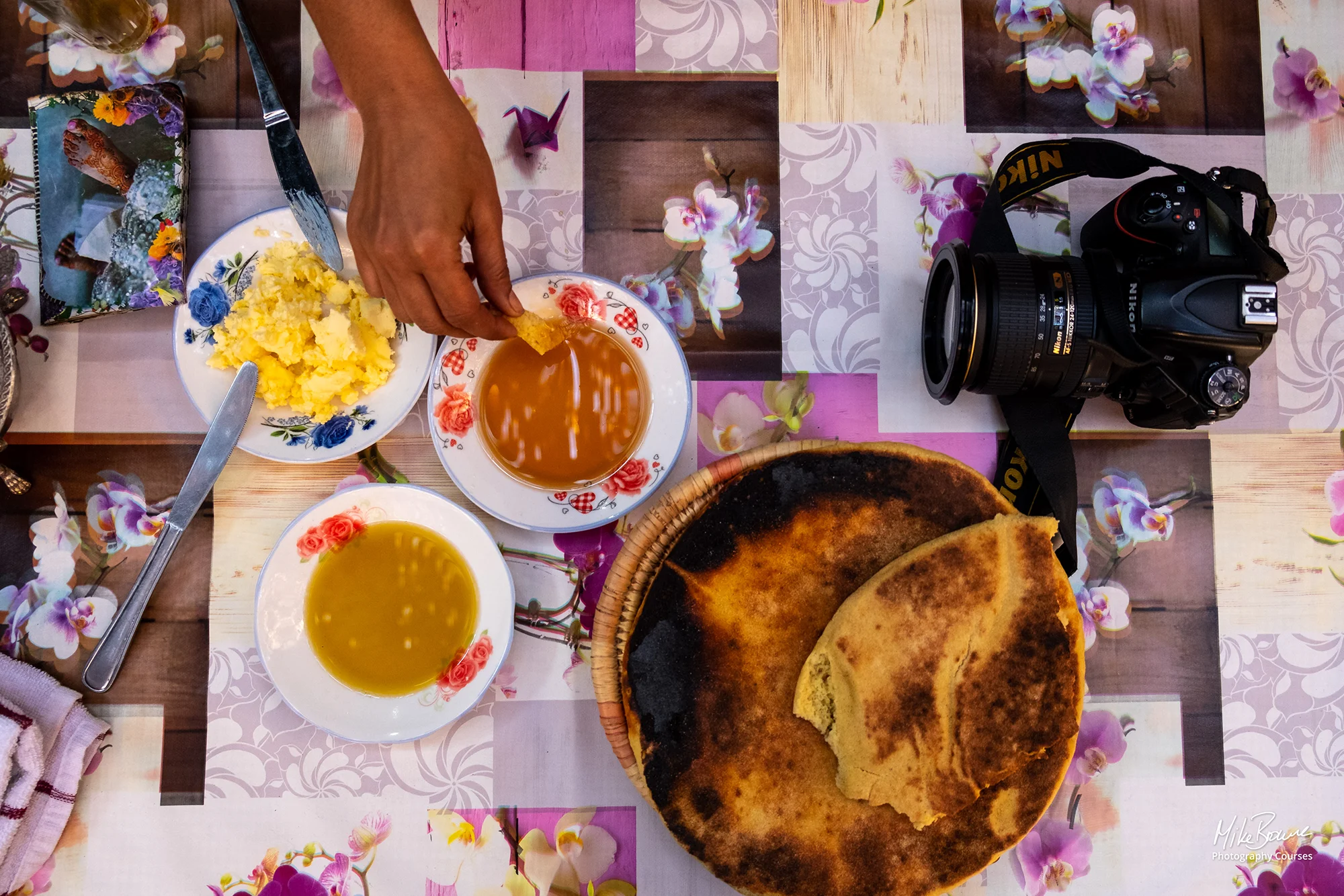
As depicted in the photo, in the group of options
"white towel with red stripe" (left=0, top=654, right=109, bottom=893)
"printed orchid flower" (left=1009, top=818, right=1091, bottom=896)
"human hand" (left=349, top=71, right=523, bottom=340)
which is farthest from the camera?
"printed orchid flower" (left=1009, top=818, right=1091, bottom=896)

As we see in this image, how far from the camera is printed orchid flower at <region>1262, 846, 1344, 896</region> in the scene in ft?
4.12

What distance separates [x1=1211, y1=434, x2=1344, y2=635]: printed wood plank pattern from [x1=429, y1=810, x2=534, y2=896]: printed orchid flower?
1163mm

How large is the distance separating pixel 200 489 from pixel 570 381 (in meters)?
0.55

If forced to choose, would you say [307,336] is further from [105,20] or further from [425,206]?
[105,20]

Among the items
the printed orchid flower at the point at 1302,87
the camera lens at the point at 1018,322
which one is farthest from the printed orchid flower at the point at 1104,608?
the printed orchid flower at the point at 1302,87

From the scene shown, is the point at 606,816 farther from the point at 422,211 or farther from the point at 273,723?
the point at 422,211

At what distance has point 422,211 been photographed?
2.84 feet

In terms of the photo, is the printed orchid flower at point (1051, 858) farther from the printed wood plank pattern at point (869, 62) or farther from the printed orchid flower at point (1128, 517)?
the printed wood plank pattern at point (869, 62)

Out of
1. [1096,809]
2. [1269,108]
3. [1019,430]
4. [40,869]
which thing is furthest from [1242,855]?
[40,869]

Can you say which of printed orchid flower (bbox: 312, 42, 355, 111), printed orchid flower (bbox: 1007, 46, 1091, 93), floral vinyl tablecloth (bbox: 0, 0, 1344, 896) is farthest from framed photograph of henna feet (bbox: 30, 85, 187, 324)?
printed orchid flower (bbox: 1007, 46, 1091, 93)

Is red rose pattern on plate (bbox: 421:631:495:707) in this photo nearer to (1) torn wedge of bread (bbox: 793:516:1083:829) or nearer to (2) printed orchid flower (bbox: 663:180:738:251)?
(1) torn wedge of bread (bbox: 793:516:1083:829)

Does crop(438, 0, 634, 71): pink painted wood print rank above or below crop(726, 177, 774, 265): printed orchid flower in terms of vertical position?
above

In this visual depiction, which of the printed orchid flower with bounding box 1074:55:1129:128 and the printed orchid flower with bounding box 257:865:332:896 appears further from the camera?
the printed orchid flower with bounding box 1074:55:1129:128

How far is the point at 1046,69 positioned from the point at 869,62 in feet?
0.94
